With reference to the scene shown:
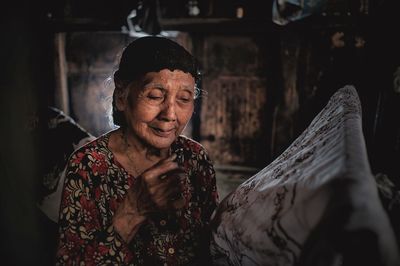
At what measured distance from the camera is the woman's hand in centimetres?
161

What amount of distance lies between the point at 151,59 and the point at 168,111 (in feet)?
1.07

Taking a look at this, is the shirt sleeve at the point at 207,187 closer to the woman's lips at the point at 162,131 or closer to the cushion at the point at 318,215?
the woman's lips at the point at 162,131

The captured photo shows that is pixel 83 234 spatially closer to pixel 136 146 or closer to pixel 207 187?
pixel 136 146

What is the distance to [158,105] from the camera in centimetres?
189

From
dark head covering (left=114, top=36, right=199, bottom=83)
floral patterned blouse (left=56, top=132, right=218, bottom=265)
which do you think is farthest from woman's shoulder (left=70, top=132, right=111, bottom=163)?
dark head covering (left=114, top=36, right=199, bottom=83)

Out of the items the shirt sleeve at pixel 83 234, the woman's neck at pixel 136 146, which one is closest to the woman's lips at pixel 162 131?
the woman's neck at pixel 136 146

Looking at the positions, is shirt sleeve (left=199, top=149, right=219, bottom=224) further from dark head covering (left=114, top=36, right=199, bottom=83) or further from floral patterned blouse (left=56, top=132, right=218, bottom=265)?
dark head covering (left=114, top=36, right=199, bottom=83)

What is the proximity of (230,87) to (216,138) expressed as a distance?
1.31 meters

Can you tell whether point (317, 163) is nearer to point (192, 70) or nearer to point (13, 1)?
point (192, 70)

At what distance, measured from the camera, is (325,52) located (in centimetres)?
658

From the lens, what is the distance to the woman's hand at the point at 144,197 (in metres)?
1.61

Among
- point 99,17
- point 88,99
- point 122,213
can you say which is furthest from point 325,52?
point 122,213

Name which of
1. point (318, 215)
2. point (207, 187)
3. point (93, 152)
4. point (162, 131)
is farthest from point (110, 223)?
point (318, 215)

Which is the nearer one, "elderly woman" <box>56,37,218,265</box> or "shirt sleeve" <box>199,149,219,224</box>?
"elderly woman" <box>56,37,218,265</box>
